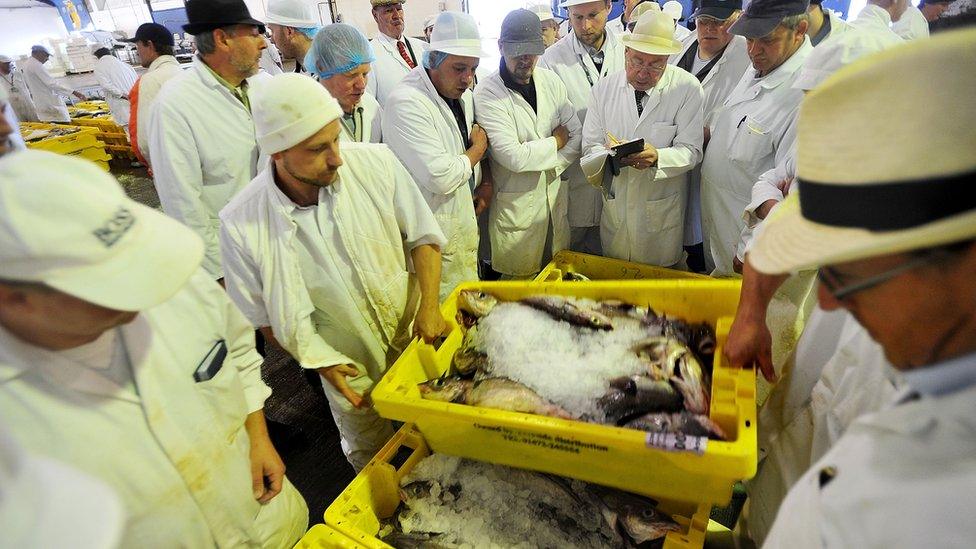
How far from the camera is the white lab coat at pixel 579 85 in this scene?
375 cm

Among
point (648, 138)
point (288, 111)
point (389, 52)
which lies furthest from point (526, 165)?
point (389, 52)

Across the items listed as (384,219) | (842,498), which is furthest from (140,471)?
(842,498)

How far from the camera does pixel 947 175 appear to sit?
611 mm

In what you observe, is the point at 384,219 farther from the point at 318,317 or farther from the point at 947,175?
the point at 947,175

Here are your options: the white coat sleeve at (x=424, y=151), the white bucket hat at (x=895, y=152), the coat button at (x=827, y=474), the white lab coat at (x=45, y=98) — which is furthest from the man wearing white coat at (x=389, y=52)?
the white lab coat at (x=45, y=98)

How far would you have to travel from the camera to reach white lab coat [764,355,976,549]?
0.64 metres

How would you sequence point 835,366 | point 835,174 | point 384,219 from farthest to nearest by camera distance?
point 384,219 → point 835,366 → point 835,174

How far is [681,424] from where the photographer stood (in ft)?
4.65

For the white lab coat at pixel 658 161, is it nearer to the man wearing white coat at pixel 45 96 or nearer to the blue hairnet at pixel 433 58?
the blue hairnet at pixel 433 58

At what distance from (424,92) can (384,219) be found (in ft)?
4.22

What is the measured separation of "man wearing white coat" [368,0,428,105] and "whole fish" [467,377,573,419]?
12.5 ft

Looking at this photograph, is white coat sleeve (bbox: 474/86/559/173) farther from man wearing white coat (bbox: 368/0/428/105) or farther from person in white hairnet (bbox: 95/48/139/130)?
person in white hairnet (bbox: 95/48/139/130)

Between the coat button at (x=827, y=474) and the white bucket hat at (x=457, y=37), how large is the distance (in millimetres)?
2790

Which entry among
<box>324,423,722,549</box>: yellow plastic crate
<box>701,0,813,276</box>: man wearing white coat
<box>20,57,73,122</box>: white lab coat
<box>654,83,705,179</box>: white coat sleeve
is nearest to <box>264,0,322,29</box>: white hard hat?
<box>654,83,705,179</box>: white coat sleeve
